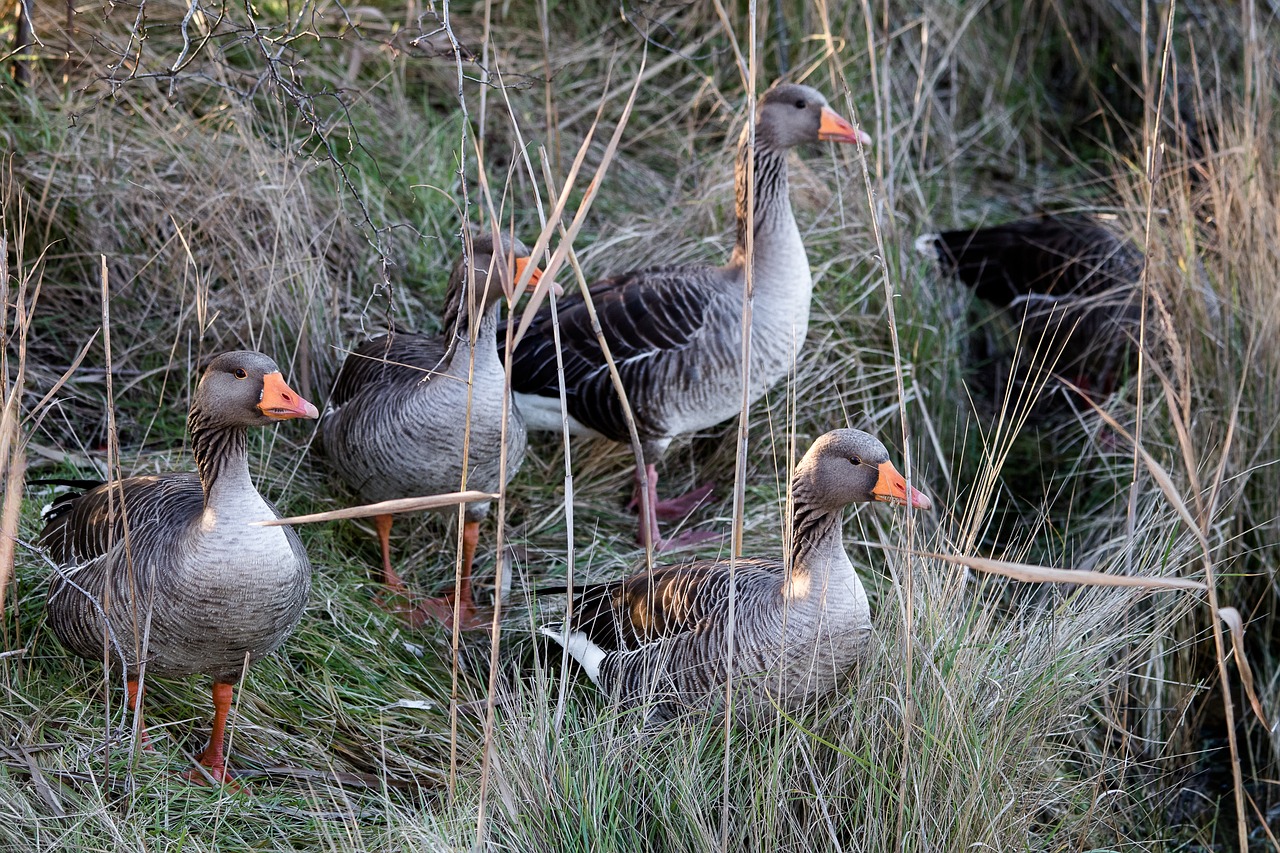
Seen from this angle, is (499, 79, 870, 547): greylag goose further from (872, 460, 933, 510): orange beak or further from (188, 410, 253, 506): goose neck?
(188, 410, 253, 506): goose neck

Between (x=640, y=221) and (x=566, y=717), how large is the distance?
2.96 m

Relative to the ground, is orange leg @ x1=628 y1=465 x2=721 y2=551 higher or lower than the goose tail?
lower

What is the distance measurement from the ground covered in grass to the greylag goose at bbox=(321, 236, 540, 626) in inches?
6.9

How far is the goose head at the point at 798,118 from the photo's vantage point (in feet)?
14.8

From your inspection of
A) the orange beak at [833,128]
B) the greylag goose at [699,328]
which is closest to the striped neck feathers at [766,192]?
the greylag goose at [699,328]

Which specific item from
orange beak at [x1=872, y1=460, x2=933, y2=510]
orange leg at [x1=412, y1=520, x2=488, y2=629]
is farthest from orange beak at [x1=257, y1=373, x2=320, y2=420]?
orange beak at [x1=872, y1=460, x2=933, y2=510]

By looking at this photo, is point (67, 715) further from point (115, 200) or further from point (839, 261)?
point (839, 261)

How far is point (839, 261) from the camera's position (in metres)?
5.31

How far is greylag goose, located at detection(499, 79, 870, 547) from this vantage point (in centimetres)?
451

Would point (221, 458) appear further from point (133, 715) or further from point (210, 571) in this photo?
point (133, 715)

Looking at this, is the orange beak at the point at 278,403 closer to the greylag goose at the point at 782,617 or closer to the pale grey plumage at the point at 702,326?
the greylag goose at the point at 782,617

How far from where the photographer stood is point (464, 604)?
4.18 meters

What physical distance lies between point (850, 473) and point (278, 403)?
4.53 feet

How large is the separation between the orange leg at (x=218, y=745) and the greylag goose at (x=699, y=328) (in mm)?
1635
